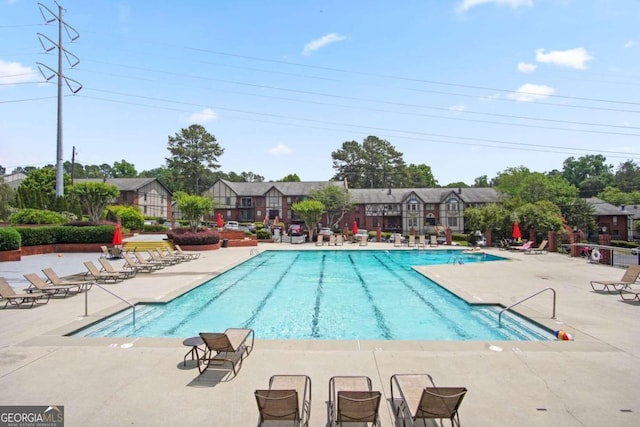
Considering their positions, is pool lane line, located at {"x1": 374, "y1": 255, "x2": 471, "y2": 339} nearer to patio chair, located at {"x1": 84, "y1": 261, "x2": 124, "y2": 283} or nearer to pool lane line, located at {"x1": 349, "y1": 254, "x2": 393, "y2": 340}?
pool lane line, located at {"x1": 349, "y1": 254, "x2": 393, "y2": 340}

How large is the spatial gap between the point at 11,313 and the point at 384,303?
35.7ft

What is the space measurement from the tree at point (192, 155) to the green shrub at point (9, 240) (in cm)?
5521

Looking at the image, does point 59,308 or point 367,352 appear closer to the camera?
point 367,352

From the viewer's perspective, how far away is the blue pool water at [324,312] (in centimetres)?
984

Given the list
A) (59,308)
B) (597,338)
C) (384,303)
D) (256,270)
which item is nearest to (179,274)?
(256,270)

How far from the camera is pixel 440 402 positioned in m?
4.47

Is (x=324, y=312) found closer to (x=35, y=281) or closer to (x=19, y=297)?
(x=19, y=297)

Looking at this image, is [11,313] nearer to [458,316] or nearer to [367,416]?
[367,416]

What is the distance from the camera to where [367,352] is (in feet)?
24.2

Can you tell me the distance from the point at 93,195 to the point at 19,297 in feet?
67.9

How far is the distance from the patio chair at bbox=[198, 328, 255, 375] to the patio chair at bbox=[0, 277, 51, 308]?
7.30 m

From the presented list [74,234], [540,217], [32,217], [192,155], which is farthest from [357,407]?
[192,155]

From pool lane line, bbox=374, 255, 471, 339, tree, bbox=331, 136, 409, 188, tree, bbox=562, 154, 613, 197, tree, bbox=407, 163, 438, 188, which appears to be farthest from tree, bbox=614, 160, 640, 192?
pool lane line, bbox=374, 255, 471, 339

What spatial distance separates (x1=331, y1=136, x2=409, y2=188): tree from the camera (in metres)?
84.6
